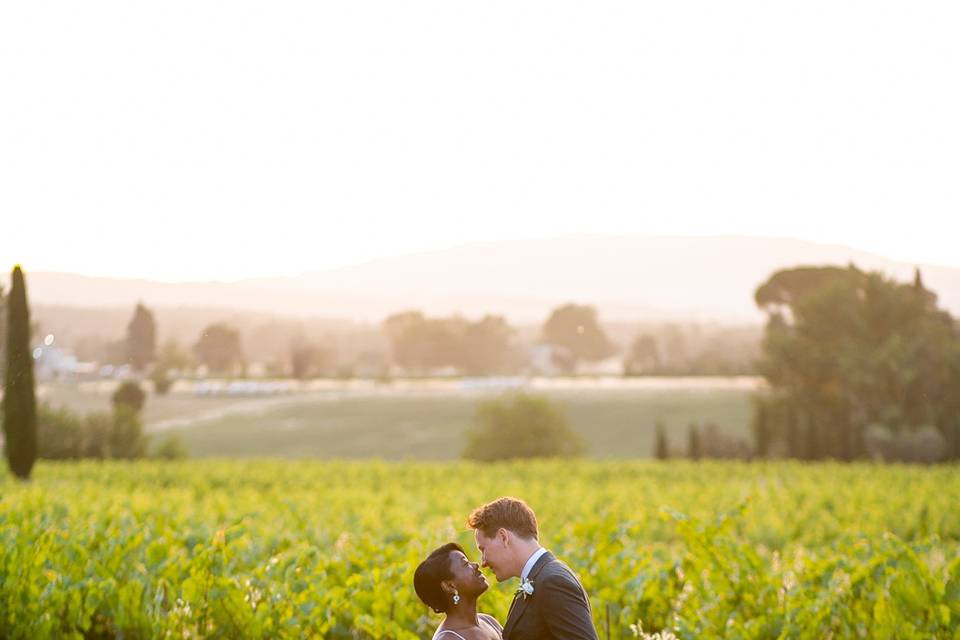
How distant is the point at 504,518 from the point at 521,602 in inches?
18.1

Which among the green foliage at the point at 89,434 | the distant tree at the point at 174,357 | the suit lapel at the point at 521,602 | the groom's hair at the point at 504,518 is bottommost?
the green foliage at the point at 89,434

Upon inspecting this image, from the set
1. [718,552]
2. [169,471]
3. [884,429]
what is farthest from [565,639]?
[884,429]

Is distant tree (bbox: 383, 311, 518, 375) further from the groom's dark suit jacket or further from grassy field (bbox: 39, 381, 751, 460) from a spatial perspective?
the groom's dark suit jacket

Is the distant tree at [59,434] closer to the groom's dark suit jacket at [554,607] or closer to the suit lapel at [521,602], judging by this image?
the suit lapel at [521,602]

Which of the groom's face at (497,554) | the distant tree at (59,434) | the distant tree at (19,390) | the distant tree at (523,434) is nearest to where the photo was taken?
the groom's face at (497,554)

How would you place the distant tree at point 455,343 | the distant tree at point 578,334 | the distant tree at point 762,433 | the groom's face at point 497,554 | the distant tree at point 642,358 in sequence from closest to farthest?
1. the groom's face at point 497,554
2. the distant tree at point 762,433
3. the distant tree at point 455,343
4. the distant tree at point 642,358
5. the distant tree at point 578,334

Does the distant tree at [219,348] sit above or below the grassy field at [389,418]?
above

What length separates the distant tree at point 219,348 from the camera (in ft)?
264

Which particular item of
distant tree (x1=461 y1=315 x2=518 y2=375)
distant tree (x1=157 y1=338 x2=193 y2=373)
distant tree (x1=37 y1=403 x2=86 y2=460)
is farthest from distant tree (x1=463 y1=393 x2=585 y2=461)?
distant tree (x1=157 y1=338 x2=193 y2=373)

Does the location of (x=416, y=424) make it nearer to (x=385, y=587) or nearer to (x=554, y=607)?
(x=385, y=587)

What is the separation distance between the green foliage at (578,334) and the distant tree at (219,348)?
28401 mm

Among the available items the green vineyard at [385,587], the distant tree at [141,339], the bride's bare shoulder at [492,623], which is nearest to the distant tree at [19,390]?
the green vineyard at [385,587]

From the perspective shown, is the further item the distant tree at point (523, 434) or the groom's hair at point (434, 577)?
the distant tree at point (523, 434)

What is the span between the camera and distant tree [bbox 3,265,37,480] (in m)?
27.8
